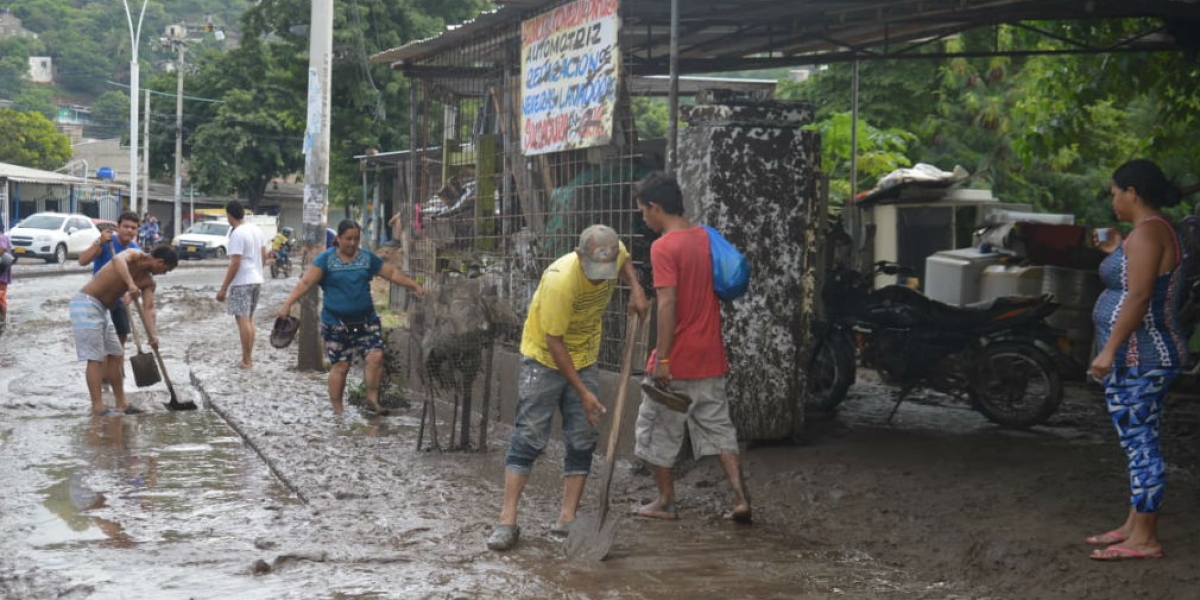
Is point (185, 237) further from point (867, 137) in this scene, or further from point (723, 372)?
point (723, 372)

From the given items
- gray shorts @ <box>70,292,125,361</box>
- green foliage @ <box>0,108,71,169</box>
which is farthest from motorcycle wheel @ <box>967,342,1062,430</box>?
green foliage @ <box>0,108,71,169</box>

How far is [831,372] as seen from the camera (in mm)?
9055

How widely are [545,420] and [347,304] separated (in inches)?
169

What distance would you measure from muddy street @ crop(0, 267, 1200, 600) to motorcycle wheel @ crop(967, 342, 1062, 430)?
188 millimetres

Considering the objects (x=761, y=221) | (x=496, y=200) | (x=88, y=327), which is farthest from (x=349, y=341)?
(x=761, y=221)

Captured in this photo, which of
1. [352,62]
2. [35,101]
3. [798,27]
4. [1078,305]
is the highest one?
[35,101]

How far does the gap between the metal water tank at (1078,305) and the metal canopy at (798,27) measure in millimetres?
2076

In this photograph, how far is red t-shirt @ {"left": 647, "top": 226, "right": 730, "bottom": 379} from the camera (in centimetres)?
613

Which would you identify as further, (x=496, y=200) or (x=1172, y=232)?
(x=496, y=200)

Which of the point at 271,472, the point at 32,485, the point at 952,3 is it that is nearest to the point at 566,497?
the point at 271,472

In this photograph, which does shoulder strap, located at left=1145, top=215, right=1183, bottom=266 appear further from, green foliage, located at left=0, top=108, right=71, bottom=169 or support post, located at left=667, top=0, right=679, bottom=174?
green foliage, located at left=0, top=108, right=71, bottom=169

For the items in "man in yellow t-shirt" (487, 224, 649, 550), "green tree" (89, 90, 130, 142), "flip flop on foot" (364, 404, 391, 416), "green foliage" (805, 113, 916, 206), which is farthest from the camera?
"green tree" (89, 90, 130, 142)

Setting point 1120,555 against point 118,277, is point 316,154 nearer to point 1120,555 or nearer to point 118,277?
point 118,277

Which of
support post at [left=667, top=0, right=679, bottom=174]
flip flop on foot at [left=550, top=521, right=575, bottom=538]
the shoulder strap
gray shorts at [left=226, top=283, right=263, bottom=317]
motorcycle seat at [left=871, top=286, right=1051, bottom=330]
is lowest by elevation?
flip flop on foot at [left=550, top=521, right=575, bottom=538]
